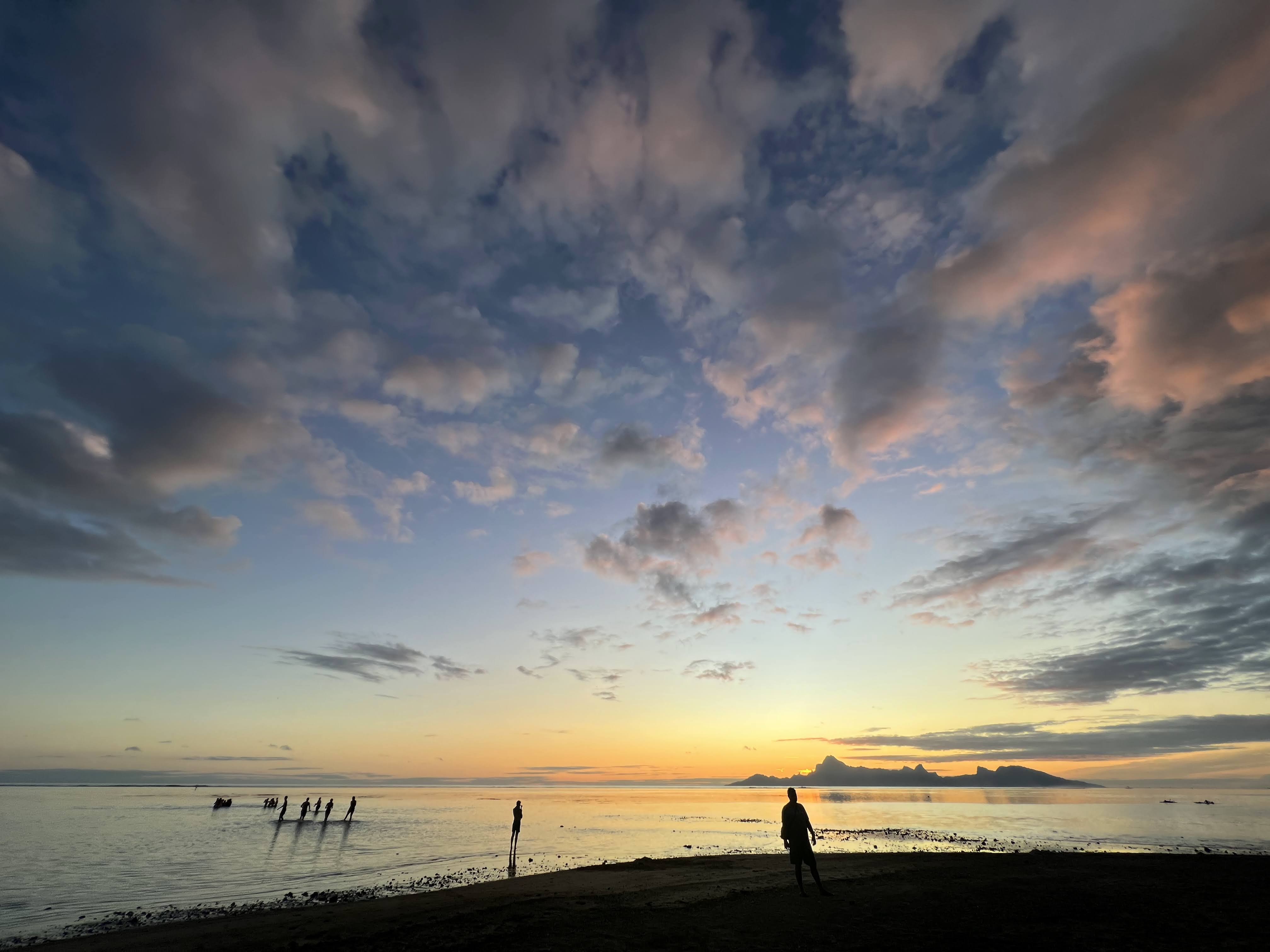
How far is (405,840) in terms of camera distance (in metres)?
51.8

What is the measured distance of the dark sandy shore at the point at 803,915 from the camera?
46.3 ft

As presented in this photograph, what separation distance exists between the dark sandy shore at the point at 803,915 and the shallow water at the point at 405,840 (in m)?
9.08

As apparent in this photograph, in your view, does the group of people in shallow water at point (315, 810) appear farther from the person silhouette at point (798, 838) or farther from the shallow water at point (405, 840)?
the person silhouette at point (798, 838)

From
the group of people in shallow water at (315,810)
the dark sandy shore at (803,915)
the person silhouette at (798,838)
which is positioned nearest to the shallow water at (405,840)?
the group of people in shallow water at (315,810)

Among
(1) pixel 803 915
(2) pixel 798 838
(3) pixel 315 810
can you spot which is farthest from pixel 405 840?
(1) pixel 803 915

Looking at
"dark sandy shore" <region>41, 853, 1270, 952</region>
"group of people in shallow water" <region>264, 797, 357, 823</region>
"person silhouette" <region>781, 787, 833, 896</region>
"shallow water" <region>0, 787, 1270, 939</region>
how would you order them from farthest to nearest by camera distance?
"group of people in shallow water" <region>264, 797, 357, 823</region> < "shallow water" <region>0, 787, 1270, 939</region> < "person silhouette" <region>781, 787, 833, 896</region> < "dark sandy shore" <region>41, 853, 1270, 952</region>

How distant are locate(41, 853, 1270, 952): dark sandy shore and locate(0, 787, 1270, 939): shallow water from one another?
9.08 m

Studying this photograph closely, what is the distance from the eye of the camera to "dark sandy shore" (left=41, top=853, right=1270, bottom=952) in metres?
14.1

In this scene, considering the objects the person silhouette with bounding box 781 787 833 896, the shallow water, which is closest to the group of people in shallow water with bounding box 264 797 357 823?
the shallow water

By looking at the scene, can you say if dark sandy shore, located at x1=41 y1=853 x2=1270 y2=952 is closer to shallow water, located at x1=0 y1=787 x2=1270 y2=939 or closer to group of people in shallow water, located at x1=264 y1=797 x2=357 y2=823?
shallow water, located at x1=0 y1=787 x2=1270 y2=939

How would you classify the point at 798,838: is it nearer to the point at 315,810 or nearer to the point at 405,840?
the point at 405,840

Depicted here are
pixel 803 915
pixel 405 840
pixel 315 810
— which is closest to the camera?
pixel 803 915

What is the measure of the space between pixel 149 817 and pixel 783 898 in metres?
99.1

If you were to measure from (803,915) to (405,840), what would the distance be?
4803 cm
